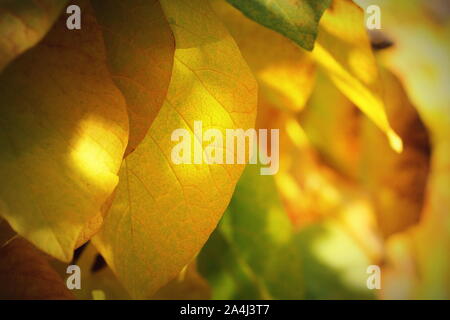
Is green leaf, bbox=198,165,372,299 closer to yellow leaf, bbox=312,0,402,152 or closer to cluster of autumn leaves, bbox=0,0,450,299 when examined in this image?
cluster of autumn leaves, bbox=0,0,450,299

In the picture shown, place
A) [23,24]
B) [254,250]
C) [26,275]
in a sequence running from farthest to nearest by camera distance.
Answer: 1. [254,250]
2. [26,275]
3. [23,24]

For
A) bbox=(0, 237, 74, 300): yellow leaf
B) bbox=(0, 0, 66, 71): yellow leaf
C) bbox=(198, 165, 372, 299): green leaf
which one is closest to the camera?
bbox=(0, 0, 66, 71): yellow leaf

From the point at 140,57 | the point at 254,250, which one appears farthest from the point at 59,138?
the point at 254,250

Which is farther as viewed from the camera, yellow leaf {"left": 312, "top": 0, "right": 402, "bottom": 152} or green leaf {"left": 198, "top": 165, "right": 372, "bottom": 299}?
green leaf {"left": 198, "top": 165, "right": 372, "bottom": 299}

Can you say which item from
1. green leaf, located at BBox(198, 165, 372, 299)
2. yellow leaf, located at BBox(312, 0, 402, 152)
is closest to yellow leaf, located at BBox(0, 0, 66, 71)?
yellow leaf, located at BBox(312, 0, 402, 152)

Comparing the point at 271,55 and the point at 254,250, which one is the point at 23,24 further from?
the point at 254,250
